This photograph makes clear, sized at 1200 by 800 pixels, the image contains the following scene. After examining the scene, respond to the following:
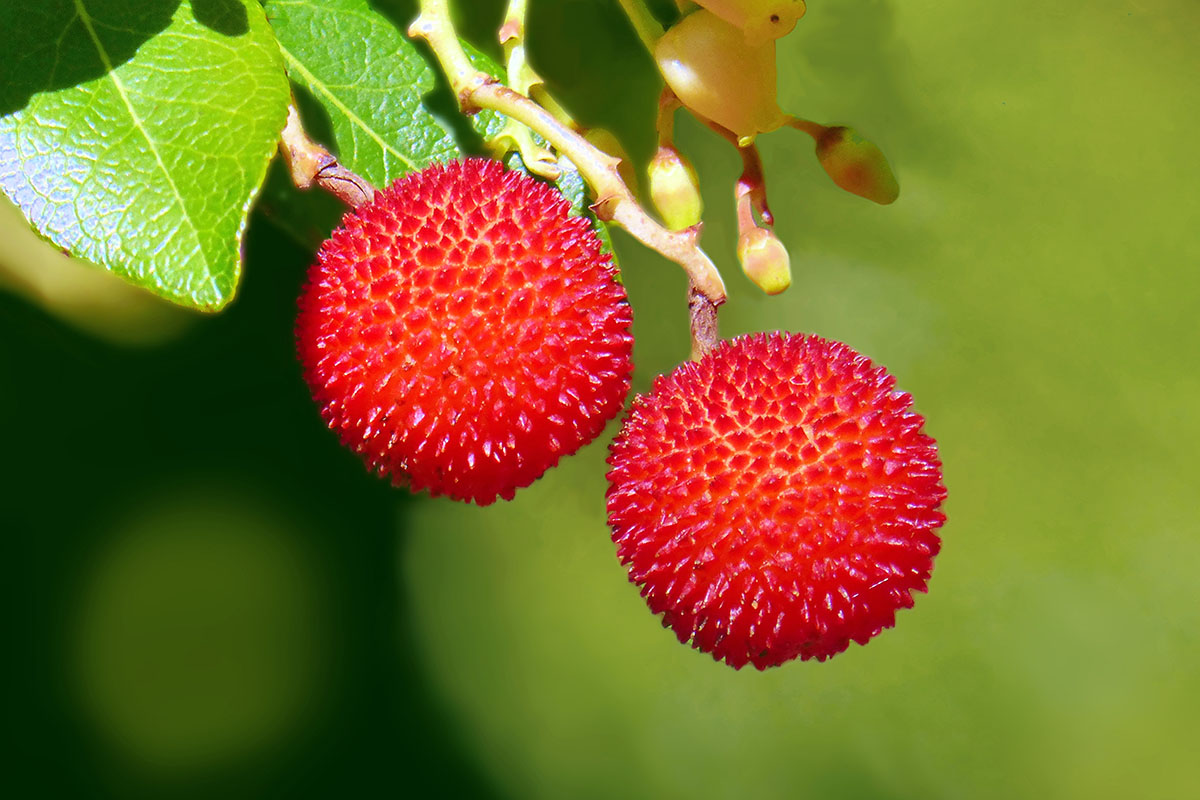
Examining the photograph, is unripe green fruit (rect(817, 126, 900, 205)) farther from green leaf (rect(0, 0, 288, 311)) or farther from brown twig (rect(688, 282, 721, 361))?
green leaf (rect(0, 0, 288, 311))

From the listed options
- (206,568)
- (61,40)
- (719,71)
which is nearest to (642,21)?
(719,71)

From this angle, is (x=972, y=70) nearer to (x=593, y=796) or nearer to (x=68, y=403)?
(x=68, y=403)

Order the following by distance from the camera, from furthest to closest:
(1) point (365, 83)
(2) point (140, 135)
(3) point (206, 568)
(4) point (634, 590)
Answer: (4) point (634, 590)
(3) point (206, 568)
(1) point (365, 83)
(2) point (140, 135)

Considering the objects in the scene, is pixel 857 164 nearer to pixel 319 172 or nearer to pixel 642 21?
pixel 642 21

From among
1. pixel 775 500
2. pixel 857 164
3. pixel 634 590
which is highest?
pixel 857 164

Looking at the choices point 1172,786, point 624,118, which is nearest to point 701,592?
point 624,118

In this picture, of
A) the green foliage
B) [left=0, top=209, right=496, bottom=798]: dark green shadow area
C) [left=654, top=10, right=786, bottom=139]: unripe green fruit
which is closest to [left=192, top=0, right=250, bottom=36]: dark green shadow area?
the green foliage
